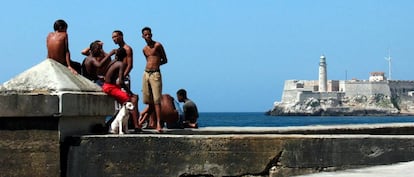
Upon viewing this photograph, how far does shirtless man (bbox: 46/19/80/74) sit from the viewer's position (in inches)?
427

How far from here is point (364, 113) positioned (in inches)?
6284

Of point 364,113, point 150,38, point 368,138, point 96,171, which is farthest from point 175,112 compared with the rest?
point 364,113

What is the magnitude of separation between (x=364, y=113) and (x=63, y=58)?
152 m

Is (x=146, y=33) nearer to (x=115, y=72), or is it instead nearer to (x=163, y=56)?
(x=163, y=56)

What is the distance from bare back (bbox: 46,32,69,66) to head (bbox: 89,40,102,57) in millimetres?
725

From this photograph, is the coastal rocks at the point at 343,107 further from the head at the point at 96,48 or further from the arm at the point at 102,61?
the arm at the point at 102,61

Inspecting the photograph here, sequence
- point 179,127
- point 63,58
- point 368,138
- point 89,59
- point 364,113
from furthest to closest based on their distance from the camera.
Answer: point 364,113 < point 179,127 < point 89,59 < point 63,58 < point 368,138

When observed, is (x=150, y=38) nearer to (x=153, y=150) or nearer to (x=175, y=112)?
(x=175, y=112)

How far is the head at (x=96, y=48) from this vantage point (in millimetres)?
11625

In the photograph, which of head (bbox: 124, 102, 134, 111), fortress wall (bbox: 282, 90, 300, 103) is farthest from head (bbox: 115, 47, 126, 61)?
fortress wall (bbox: 282, 90, 300, 103)

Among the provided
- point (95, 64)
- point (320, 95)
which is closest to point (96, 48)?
point (95, 64)

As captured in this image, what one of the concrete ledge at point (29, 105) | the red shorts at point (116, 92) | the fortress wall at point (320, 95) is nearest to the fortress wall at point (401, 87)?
the fortress wall at point (320, 95)

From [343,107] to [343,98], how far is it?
3.68 metres

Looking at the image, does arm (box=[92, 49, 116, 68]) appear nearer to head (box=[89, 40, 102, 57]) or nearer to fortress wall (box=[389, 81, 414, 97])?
head (box=[89, 40, 102, 57])
